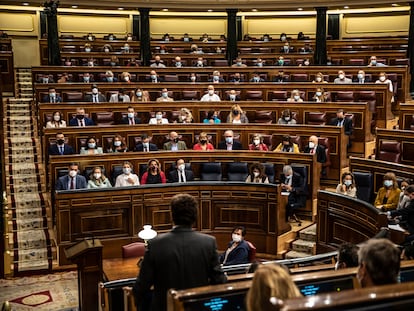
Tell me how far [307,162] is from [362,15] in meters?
11.2

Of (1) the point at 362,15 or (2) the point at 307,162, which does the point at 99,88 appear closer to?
(2) the point at 307,162

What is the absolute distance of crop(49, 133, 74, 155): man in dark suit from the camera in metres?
8.85

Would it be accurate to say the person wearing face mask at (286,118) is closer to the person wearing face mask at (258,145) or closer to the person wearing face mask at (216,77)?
the person wearing face mask at (258,145)

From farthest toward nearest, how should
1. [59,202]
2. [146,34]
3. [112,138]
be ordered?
[146,34], [112,138], [59,202]

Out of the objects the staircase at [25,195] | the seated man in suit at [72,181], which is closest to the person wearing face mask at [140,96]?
the staircase at [25,195]

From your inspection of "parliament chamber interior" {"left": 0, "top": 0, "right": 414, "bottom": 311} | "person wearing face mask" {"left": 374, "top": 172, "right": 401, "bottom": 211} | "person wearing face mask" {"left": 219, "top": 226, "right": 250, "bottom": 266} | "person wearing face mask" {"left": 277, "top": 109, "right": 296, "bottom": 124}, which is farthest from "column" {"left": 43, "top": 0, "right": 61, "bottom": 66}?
"person wearing face mask" {"left": 219, "top": 226, "right": 250, "bottom": 266}

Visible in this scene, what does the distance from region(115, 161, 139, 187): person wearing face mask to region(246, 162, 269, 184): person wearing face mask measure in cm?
158

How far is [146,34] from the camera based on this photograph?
15633 mm

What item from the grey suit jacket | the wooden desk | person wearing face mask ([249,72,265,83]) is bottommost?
the wooden desk

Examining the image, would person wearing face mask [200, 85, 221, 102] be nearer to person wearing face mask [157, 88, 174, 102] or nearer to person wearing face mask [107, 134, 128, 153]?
person wearing face mask [157, 88, 174, 102]

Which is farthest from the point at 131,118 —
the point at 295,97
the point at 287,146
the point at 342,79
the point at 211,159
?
the point at 342,79

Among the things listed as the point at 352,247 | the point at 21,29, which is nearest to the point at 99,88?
the point at 21,29

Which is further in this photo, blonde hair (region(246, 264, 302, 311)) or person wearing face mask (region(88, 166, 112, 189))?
person wearing face mask (region(88, 166, 112, 189))

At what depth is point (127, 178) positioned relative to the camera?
814cm
